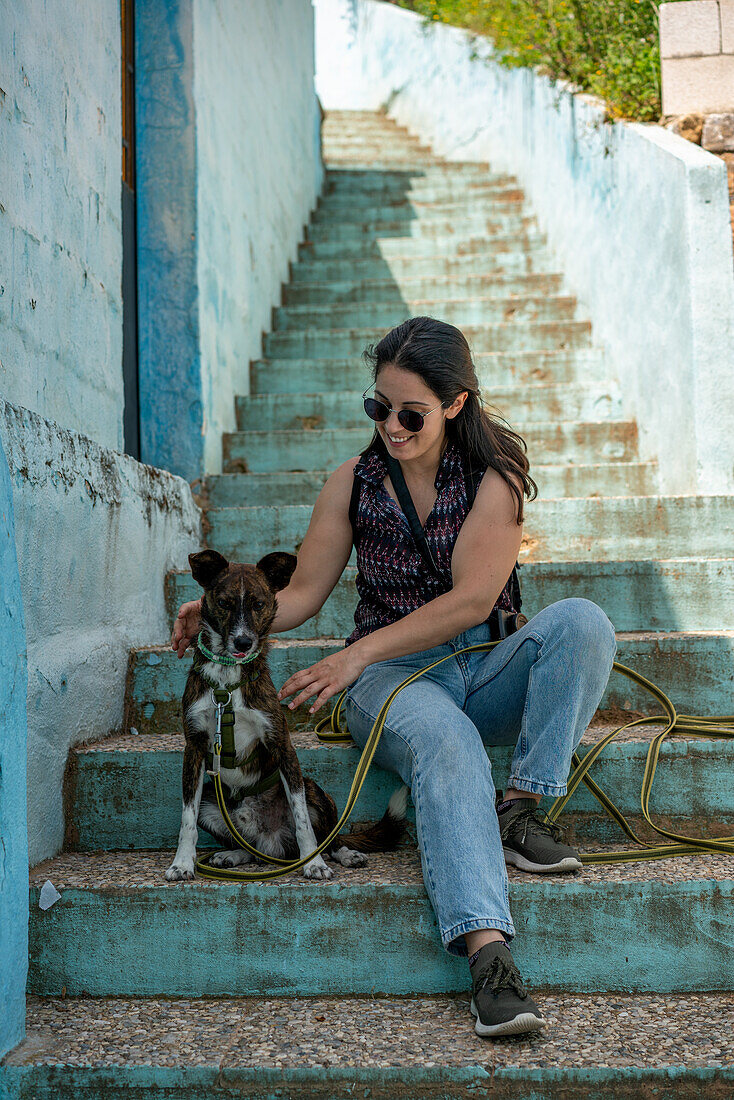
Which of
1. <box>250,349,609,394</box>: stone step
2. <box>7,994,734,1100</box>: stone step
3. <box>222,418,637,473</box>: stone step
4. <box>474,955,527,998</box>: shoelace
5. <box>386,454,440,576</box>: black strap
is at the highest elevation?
<box>250,349,609,394</box>: stone step

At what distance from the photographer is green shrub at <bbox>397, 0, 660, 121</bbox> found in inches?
210

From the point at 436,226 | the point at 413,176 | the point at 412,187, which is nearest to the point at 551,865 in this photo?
the point at 436,226

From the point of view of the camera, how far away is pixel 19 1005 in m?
1.87

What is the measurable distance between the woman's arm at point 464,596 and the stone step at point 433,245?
4.68m

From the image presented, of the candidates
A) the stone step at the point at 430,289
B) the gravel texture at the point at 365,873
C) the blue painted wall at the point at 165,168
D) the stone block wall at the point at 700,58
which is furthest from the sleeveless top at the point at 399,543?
the stone step at the point at 430,289

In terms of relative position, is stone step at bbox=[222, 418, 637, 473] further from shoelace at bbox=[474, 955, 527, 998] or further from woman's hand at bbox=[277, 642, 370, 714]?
shoelace at bbox=[474, 955, 527, 998]

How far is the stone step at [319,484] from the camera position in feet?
14.0

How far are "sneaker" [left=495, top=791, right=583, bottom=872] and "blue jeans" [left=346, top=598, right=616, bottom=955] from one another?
8 cm

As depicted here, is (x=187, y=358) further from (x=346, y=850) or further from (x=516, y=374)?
(x=346, y=850)

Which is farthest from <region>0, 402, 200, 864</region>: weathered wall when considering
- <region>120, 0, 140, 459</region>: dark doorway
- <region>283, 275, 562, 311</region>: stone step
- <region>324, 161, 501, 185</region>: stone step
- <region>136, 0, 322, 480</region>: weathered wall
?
<region>324, 161, 501, 185</region>: stone step

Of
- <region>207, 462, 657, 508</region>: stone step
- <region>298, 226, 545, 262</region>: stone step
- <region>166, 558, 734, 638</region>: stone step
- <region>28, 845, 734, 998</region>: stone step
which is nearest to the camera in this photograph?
<region>28, 845, 734, 998</region>: stone step

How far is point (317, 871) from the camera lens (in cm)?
220

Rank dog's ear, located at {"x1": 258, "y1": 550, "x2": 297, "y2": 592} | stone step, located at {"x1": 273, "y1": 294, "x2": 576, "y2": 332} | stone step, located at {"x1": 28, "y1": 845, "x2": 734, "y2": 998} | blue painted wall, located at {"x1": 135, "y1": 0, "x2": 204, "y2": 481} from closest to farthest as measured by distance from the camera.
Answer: stone step, located at {"x1": 28, "y1": 845, "x2": 734, "y2": 998} < dog's ear, located at {"x1": 258, "y1": 550, "x2": 297, "y2": 592} < blue painted wall, located at {"x1": 135, "y1": 0, "x2": 204, "y2": 481} < stone step, located at {"x1": 273, "y1": 294, "x2": 576, "y2": 332}

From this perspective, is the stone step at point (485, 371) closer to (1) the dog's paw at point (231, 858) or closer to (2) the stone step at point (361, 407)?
(2) the stone step at point (361, 407)
